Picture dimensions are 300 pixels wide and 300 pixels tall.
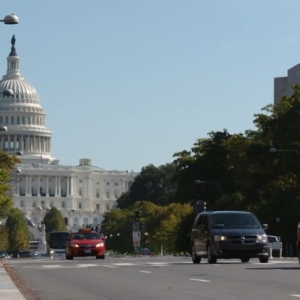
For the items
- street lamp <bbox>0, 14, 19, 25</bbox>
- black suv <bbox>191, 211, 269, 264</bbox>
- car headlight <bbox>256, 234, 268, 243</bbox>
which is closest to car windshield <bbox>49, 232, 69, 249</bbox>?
black suv <bbox>191, 211, 269, 264</bbox>

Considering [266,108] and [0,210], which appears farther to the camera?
[266,108]

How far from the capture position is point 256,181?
89812 millimetres

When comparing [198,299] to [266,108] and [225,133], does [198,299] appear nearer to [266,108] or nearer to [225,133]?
[266,108]

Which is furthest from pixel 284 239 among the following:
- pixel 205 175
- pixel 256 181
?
pixel 205 175

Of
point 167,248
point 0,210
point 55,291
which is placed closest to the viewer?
point 55,291

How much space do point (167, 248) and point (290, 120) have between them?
6276 cm

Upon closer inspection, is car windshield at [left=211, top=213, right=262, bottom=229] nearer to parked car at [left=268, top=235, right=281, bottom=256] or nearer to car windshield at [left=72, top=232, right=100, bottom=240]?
car windshield at [left=72, top=232, right=100, bottom=240]

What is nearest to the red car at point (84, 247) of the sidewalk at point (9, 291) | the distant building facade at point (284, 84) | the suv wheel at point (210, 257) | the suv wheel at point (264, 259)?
the suv wheel at point (210, 257)

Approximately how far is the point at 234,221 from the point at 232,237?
105cm

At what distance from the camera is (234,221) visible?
1572 inches

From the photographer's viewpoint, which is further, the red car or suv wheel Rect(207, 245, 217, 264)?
the red car

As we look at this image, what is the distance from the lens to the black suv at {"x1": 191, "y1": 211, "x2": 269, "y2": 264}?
38969mm

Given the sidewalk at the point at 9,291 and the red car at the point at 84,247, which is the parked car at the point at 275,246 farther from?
the sidewalk at the point at 9,291

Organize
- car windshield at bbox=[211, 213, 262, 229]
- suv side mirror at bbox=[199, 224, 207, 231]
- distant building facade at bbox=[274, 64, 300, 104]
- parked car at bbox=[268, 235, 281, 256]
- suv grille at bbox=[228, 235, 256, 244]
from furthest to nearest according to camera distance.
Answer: distant building facade at bbox=[274, 64, 300, 104] → parked car at bbox=[268, 235, 281, 256] → suv side mirror at bbox=[199, 224, 207, 231] → car windshield at bbox=[211, 213, 262, 229] → suv grille at bbox=[228, 235, 256, 244]
